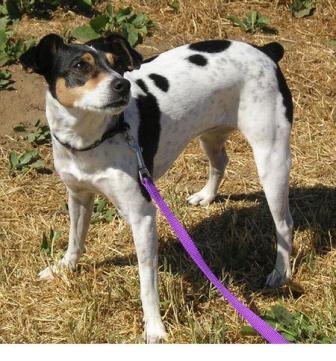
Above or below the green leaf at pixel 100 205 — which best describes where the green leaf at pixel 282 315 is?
above

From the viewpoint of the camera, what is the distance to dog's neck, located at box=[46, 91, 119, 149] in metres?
3.97

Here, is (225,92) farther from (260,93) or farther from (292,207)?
(292,207)

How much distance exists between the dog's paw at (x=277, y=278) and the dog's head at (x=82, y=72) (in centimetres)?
167

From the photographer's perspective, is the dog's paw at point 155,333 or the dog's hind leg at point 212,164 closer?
the dog's paw at point 155,333

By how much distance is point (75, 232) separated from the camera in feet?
15.8

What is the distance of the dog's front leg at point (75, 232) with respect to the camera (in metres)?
4.72

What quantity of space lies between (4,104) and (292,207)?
2.62 metres

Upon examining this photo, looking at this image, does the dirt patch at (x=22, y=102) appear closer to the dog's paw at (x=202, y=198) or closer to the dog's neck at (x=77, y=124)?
the dog's paw at (x=202, y=198)

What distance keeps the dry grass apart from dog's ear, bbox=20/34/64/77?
4.47ft

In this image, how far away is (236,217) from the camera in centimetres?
543

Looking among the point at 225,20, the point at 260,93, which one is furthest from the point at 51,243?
the point at 225,20

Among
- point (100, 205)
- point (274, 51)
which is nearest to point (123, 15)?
point (100, 205)

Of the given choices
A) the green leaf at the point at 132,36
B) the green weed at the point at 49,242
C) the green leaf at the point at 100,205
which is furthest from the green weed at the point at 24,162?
the green leaf at the point at 132,36

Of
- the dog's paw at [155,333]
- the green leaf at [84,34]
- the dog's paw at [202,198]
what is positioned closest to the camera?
the dog's paw at [155,333]
